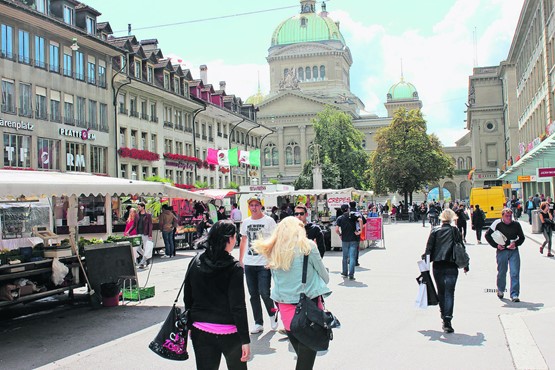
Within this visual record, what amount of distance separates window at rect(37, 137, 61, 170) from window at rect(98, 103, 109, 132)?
4411mm

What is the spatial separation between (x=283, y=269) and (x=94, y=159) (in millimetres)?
32699

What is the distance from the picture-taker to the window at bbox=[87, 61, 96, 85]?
35.3 m

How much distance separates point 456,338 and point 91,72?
31.5 meters

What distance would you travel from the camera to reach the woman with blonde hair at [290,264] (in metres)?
5.32

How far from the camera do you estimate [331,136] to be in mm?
77062

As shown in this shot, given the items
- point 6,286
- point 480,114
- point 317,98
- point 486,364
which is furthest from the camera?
point 317,98

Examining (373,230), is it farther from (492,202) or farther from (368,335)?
(368,335)

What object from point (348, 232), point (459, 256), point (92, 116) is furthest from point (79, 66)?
point (459, 256)

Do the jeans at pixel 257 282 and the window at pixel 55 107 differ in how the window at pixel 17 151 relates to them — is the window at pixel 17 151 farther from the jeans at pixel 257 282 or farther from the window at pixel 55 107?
the jeans at pixel 257 282

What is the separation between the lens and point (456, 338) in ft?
26.7

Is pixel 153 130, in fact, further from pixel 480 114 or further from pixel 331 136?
pixel 480 114

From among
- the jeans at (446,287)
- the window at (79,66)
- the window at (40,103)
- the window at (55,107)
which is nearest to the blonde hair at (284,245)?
the jeans at (446,287)

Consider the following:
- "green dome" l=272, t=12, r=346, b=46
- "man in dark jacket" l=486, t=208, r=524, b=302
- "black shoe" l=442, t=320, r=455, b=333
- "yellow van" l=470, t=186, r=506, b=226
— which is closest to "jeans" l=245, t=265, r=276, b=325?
"black shoe" l=442, t=320, r=455, b=333

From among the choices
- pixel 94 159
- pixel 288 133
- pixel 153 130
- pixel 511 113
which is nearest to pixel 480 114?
pixel 511 113
